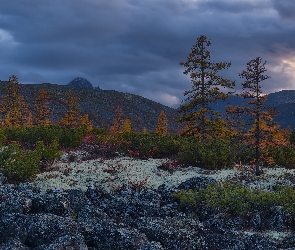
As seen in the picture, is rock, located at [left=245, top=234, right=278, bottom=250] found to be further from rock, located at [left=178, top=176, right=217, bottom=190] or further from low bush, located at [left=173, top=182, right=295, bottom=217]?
rock, located at [left=178, top=176, right=217, bottom=190]

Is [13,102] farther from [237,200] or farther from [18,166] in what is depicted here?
[237,200]

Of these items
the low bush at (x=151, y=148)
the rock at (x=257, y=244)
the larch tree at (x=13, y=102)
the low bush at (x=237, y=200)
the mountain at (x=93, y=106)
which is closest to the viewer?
the rock at (x=257, y=244)

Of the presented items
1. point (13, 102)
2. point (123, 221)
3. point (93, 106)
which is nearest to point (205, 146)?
point (123, 221)

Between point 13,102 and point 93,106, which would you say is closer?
point 13,102

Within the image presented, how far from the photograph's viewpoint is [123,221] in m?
9.74

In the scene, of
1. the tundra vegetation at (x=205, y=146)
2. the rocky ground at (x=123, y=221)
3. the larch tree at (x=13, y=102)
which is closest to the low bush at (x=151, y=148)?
the tundra vegetation at (x=205, y=146)

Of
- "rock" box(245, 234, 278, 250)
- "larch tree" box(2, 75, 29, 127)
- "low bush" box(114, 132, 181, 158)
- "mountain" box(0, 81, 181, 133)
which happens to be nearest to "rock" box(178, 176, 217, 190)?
"rock" box(245, 234, 278, 250)

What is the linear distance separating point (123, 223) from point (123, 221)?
0.49 meters

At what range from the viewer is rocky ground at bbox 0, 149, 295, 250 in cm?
816

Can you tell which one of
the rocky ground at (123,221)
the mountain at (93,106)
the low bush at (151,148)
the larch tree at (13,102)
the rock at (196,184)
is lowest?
the rocky ground at (123,221)

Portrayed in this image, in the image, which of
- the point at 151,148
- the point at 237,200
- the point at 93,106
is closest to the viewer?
the point at 237,200

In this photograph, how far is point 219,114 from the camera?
32.4 metres

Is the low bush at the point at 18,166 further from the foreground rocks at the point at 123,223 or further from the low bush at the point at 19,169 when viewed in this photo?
the foreground rocks at the point at 123,223

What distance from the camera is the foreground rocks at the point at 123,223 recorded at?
26.6 feet
